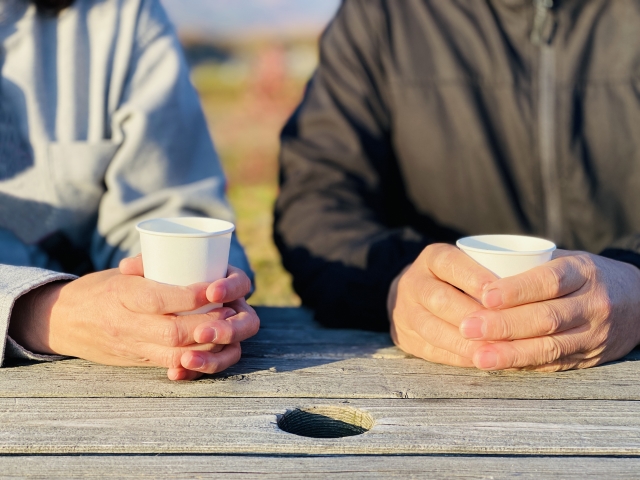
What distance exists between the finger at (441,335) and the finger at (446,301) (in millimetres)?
13

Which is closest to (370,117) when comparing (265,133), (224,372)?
(224,372)

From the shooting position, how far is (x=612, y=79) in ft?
6.77

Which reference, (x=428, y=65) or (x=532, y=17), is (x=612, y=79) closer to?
(x=532, y=17)

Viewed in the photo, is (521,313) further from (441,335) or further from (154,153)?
(154,153)

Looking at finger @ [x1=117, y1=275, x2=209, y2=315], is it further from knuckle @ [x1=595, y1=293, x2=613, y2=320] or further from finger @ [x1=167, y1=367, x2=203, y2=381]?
knuckle @ [x1=595, y1=293, x2=613, y2=320]

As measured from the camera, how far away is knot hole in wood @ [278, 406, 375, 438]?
1.13 metres

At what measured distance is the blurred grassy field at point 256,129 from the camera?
14.3 ft

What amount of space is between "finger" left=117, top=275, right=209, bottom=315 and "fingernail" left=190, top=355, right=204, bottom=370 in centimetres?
8

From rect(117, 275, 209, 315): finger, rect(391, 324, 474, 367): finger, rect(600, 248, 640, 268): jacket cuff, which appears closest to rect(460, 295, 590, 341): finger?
rect(391, 324, 474, 367): finger

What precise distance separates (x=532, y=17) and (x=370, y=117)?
1.79 ft

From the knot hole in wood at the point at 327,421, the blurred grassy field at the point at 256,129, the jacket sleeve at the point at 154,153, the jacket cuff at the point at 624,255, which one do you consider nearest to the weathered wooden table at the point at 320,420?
the knot hole in wood at the point at 327,421

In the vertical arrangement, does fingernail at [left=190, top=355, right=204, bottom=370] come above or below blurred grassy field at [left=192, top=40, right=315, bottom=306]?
above

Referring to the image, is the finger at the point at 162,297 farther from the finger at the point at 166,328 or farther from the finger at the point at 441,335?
the finger at the point at 441,335

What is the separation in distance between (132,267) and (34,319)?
0.24 metres
